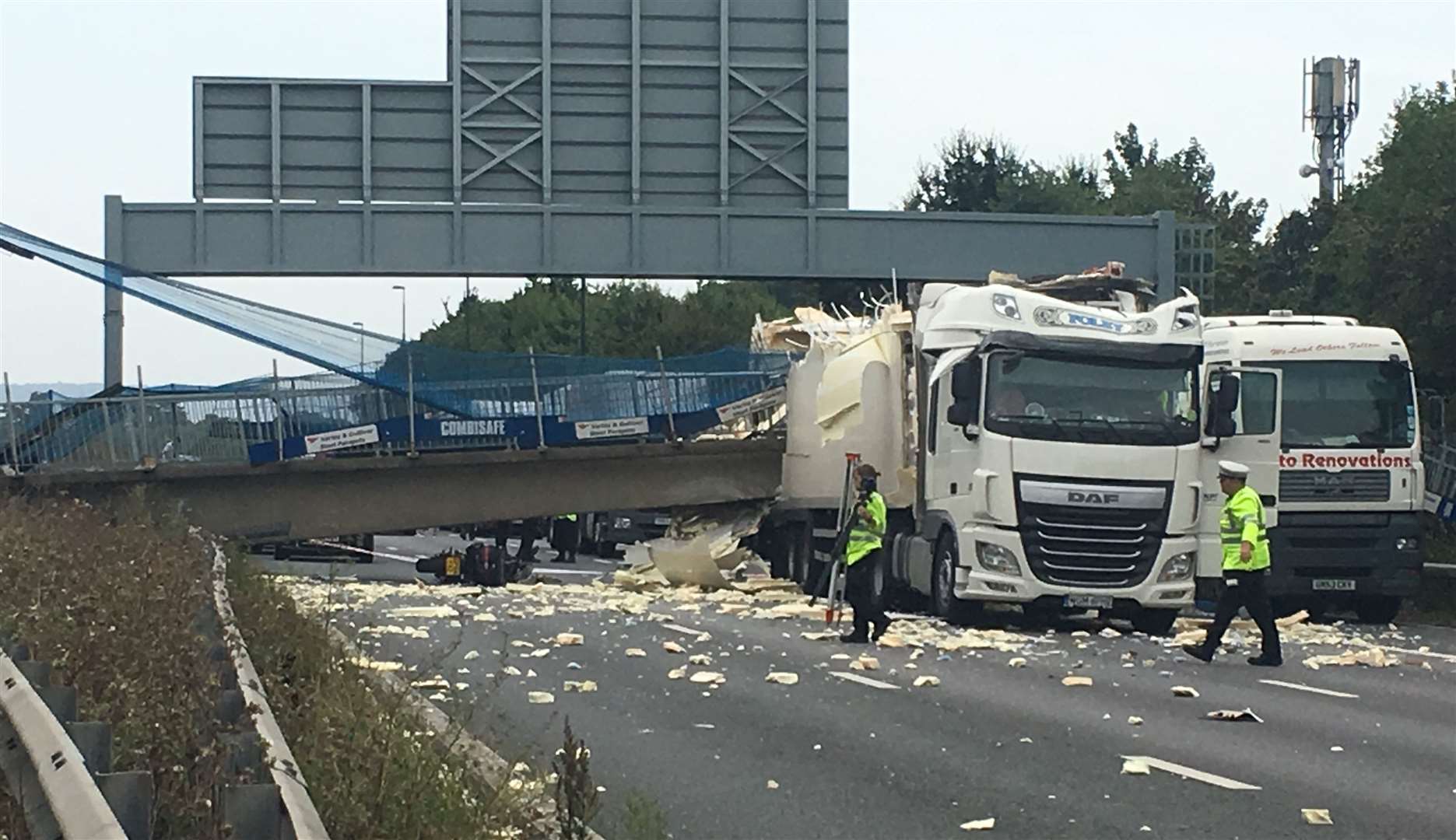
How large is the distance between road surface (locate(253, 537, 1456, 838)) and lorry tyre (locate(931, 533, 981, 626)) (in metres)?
1.90

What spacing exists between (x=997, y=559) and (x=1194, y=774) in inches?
401

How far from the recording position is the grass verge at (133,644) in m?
7.01

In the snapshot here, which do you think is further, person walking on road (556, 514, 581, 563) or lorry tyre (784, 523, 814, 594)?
person walking on road (556, 514, 581, 563)

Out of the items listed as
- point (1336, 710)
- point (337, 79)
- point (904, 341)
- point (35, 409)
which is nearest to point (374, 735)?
point (1336, 710)

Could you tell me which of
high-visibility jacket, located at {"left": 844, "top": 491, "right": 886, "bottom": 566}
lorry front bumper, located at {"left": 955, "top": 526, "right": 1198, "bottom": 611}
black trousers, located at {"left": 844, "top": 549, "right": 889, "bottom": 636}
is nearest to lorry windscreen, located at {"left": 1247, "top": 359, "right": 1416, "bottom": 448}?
lorry front bumper, located at {"left": 955, "top": 526, "right": 1198, "bottom": 611}

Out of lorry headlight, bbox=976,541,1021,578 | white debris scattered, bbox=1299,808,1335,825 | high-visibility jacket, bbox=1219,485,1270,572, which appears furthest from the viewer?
lorry headlight, bbox=976,541,1021,578

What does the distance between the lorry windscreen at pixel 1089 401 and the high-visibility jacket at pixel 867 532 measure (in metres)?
1.33

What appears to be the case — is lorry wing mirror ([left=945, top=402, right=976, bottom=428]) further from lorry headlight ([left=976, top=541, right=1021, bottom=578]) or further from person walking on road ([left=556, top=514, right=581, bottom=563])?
person walking on road ([left=556, top=514, right=581, bottom=563])

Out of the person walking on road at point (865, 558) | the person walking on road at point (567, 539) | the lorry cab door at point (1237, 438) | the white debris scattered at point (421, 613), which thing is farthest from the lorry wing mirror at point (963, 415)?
the person walking on road at point (567, 539)

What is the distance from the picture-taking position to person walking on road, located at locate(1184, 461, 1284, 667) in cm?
1783

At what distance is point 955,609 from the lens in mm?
21938

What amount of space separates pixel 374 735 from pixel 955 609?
45.1 feet

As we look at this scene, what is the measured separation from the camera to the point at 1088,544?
830 inches

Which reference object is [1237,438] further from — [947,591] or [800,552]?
[800,552]
